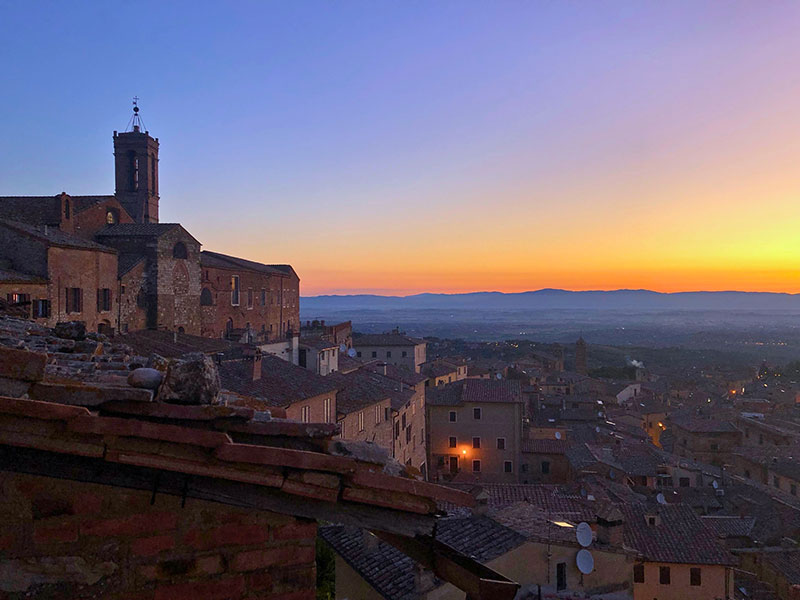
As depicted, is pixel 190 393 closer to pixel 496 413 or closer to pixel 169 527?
pixel 169 527

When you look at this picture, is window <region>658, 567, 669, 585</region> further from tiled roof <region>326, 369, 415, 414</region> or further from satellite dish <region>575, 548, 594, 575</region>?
tiled roof <region>326, 369, 415, 414</region>

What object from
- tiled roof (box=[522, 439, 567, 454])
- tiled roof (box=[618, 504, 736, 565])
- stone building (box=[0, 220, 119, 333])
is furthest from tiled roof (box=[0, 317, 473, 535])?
tiled roof (box=[522, 439, 567, 454])

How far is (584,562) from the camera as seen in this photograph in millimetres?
13211

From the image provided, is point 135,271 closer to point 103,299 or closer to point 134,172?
point 103,299

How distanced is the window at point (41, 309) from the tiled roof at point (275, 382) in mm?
10284

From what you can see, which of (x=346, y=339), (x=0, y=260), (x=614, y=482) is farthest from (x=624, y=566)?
(x=346, y=339)

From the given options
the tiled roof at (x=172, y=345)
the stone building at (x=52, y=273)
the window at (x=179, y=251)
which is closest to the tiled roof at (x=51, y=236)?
the stone building at (x=52, y=273)

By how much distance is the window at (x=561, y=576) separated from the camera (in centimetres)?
1336

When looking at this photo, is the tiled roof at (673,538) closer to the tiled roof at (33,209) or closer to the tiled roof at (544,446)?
the tiled roof at (544,446)

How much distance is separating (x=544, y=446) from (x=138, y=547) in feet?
114

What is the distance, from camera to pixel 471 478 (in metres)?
34.9

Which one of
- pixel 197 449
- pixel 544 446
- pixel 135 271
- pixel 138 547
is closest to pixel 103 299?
pixel 135 271

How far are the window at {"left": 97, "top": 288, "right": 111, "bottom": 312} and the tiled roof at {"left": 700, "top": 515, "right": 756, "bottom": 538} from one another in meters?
32.4

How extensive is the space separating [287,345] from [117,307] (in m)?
9.83
